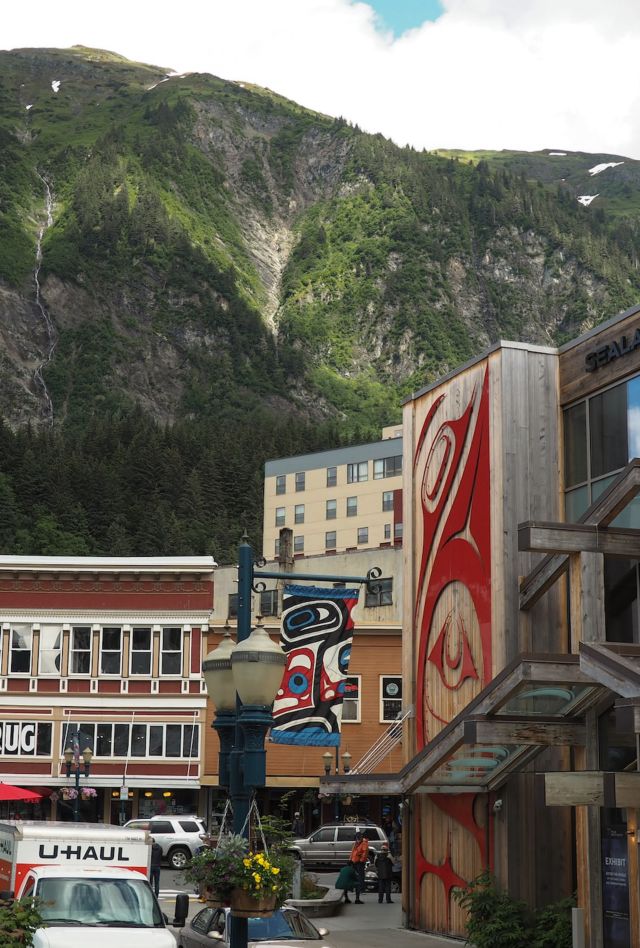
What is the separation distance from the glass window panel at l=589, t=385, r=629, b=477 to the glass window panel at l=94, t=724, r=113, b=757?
32.8 meters

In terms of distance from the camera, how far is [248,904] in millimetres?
14375

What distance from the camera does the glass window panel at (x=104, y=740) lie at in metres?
53.6

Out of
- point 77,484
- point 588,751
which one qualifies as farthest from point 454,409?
point 77,484

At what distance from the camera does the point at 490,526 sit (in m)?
26.5

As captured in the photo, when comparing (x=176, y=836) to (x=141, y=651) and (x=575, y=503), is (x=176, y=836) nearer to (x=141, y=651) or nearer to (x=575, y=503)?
(x=141, y=651)

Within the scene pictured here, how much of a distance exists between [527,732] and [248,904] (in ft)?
31.8

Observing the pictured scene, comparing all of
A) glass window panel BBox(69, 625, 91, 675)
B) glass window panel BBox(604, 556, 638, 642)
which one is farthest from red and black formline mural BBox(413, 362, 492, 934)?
glass window panel BBox(69, 625, 91, 675)

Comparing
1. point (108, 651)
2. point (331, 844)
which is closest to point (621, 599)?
point (331, 844)

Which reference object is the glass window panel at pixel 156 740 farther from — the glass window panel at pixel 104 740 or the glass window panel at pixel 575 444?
the glass window panel at pixel 575 444

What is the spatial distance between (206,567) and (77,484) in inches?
3691

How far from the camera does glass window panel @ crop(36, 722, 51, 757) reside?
5350 cm

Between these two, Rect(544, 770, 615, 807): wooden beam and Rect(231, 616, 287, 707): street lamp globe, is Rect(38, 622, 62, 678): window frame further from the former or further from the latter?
Rect(231, 616, 287, 707): street lamp globe

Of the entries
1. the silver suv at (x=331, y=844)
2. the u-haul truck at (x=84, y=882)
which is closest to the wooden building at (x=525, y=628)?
the u-haul truck at (x=84, y=882)

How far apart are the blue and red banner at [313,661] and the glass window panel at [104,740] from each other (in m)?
31.8
